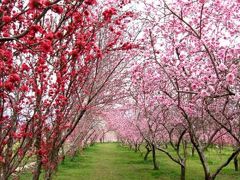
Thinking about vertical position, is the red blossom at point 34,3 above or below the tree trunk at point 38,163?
above

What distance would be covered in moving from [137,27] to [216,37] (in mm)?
2335

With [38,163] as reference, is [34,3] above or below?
above

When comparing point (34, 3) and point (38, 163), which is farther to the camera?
point (38, 163)

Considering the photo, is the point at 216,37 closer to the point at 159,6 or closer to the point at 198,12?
the point at 198,12

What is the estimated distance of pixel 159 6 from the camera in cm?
900

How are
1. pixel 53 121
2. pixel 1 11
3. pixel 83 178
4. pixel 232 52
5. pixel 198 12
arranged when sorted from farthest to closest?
pixel 83 178 < pixel 198 12 < pixel 232 52 < pixel 53 121 < pixel 1 11

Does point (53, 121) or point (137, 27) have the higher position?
point (137, 27)

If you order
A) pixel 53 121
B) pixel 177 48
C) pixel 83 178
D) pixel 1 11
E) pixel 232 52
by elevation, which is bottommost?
pixel 83 178

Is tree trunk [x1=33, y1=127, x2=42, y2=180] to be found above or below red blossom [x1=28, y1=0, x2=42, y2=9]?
below

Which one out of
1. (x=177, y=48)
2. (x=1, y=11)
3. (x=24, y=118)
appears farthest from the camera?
(x=177, y=48)

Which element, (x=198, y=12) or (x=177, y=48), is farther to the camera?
(x=177, y=48)

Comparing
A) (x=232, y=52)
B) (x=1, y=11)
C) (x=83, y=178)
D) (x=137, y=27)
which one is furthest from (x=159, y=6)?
(x=83, y=178)

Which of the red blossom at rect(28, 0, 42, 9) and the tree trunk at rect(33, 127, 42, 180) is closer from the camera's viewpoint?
the red blossom at rect(28, 0, 42, 9)

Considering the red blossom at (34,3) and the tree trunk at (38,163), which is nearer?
the red blossom at (34,3)
